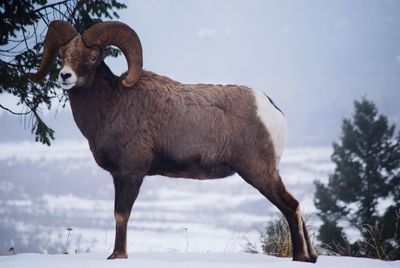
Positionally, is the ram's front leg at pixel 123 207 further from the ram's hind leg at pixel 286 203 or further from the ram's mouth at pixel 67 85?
the ram's hind leg at pixel 286 203

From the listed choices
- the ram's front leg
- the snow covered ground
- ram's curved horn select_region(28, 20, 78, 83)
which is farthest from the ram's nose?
the snow covered ground

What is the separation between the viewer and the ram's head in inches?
227

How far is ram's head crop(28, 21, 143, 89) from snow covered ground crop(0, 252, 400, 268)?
1.86 m

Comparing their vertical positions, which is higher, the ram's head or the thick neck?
the ram's head

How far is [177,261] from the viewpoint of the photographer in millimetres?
5754

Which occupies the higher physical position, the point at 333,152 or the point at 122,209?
the point at 122,209

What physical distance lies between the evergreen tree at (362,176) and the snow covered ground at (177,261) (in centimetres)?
1872

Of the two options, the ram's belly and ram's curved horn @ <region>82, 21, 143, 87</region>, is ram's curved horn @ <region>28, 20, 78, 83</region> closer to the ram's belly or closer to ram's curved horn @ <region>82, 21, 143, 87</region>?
ram's curved horn @ <region>82, 21, 143, 87</region>

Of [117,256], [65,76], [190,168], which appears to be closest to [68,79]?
[65,76]

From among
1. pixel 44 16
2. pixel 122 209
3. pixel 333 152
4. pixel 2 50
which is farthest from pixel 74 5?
pixel 333 152

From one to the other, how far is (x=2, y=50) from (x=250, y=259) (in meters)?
5.93

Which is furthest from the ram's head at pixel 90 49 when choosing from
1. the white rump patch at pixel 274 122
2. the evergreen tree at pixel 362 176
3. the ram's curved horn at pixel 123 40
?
the evergreen tree at pixel 362 176

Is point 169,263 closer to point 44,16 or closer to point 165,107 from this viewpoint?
point 165,107

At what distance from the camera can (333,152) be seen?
99.7 ft
